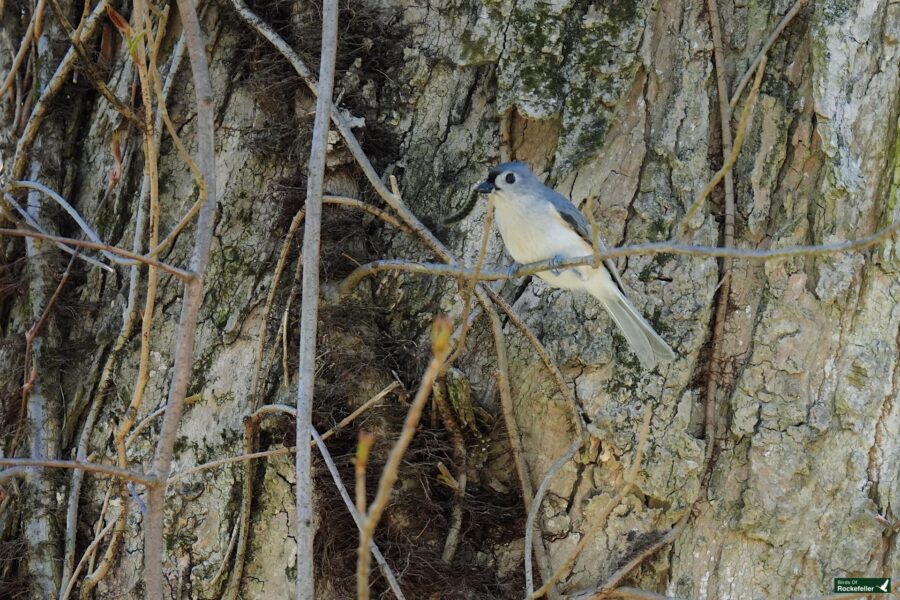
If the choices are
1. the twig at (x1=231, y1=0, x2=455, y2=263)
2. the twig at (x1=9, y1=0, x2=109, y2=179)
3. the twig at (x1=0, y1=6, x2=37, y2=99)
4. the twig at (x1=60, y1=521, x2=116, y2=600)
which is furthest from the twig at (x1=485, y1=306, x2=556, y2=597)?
the twig at (x1=0, y1=6, x2=37, y2=99)

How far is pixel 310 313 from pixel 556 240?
101 centimetres

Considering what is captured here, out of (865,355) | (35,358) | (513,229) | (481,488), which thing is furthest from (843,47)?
(35,358)

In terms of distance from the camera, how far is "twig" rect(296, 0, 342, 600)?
217cm

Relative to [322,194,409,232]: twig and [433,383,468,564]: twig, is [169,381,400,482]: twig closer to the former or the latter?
[433,383,468,564]: twig

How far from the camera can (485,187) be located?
277 cm

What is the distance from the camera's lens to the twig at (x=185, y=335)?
1.88 m

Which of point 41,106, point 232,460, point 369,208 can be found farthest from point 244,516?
point 41,106

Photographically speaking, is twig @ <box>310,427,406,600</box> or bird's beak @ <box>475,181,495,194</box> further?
bird's beak @ <box>475,181,495,194</box>

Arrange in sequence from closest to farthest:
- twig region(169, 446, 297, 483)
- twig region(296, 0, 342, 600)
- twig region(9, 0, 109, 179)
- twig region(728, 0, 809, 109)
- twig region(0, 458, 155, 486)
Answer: twig region(0, 458, 155, 486), twig region(296, 0, 342, 600), twig region(169, 446, 297, 483), twig region(728, 0, 809, 109), twig region(9, 0, 109, 179)

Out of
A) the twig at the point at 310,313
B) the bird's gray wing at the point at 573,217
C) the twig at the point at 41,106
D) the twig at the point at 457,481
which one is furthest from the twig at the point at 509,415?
the twig at the point at 41,106

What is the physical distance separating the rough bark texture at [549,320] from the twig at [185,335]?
0.80 meters

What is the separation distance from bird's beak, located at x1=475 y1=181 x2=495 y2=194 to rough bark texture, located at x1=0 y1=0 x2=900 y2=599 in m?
0.15

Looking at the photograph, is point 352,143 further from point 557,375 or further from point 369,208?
point 557,375

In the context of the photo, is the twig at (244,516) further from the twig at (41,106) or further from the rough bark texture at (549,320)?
the twig at (41,106)
